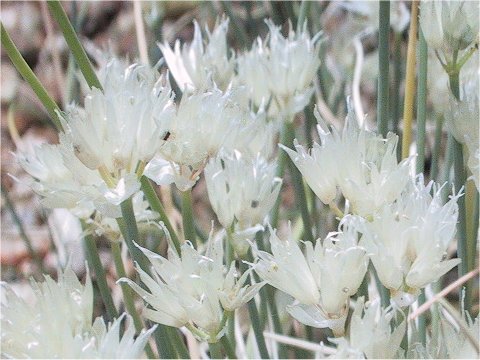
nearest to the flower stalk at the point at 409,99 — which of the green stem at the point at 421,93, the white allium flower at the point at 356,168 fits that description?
the green stem at the point at 421,93

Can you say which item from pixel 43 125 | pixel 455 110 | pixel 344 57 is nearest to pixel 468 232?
pixel 455 110

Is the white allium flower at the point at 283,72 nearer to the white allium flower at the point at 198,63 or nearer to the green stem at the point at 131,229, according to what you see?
the white allium flower at the point at 198,63

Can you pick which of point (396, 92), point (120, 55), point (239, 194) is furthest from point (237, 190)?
point (120, 55)

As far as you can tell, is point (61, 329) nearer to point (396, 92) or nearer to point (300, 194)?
point (300, 194)

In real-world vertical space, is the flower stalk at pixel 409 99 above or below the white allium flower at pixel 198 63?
below

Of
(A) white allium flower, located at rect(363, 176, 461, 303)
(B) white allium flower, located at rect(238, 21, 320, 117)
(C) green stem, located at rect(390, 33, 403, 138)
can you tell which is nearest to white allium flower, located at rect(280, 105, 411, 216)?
(A) white allium flower, located at rect(363, 176, 461, 303)
